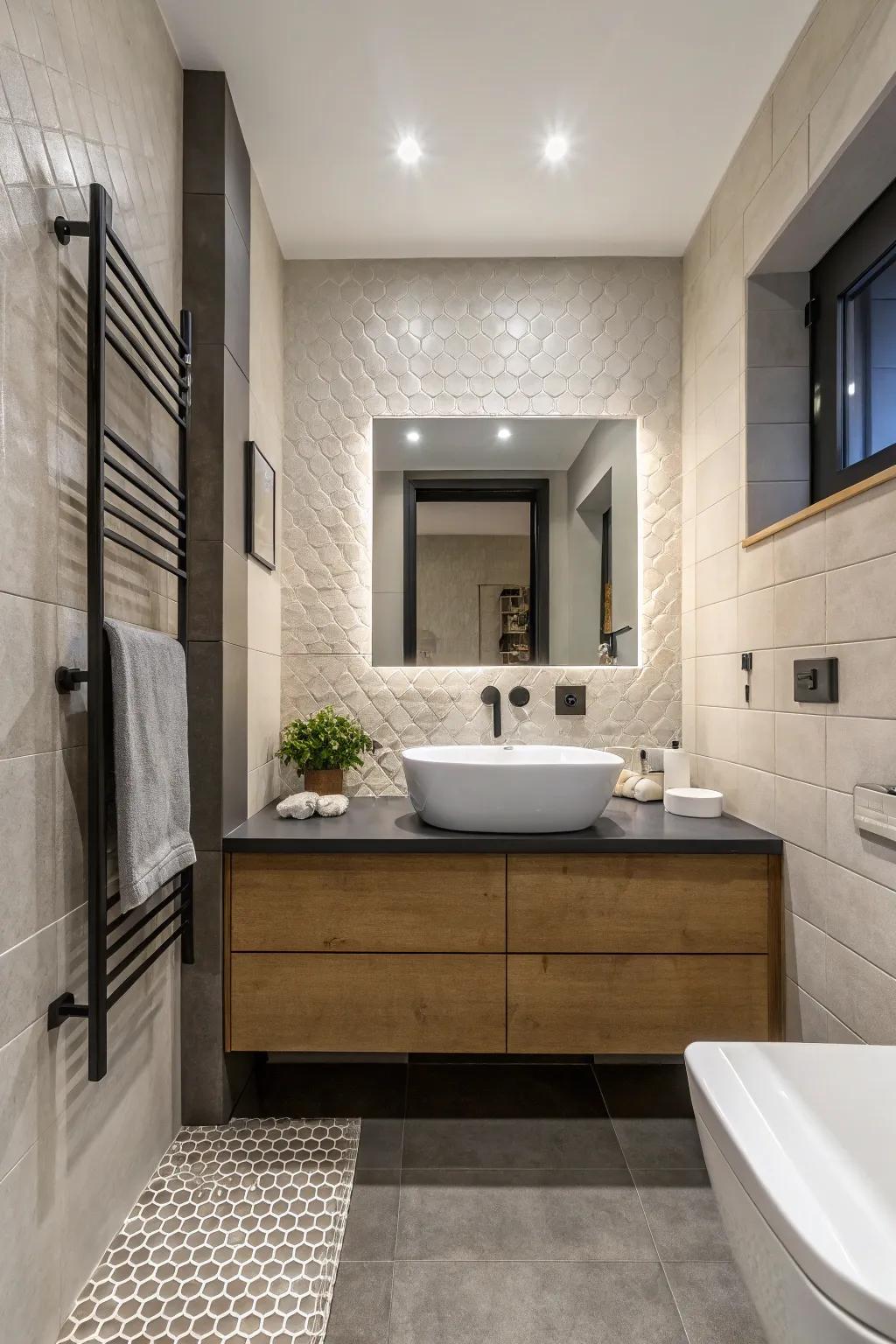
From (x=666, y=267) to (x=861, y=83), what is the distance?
1002mm

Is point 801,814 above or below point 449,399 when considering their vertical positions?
below

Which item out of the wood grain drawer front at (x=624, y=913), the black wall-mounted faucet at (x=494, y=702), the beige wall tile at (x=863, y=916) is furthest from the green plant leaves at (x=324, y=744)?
the beige wall tile at (x=863, y=916)

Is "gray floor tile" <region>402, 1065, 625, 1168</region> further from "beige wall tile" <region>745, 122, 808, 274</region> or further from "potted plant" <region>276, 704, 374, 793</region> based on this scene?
"beige wall tile" <region>745, 122, 808, 274</region>

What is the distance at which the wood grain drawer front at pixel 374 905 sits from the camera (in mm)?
1673

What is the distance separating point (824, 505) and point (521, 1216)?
1.62 meters

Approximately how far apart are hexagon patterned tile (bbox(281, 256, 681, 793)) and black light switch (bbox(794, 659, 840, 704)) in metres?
0.73

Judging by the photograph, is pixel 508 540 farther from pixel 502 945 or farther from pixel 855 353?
pixel 502 945

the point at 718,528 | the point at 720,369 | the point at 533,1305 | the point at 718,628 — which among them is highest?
the point at 720,369

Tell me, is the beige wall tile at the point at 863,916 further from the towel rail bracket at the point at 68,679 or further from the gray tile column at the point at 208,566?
the towel rail bracket at the point at 68,679

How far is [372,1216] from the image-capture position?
57.2 inches

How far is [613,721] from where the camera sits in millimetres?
2305

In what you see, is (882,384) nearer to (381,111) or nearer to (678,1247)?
(381,111)

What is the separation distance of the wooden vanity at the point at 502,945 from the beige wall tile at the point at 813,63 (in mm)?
1658

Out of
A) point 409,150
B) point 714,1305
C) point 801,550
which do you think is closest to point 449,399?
point 409,150
